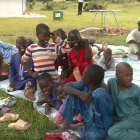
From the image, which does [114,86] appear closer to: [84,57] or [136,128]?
[136,128]

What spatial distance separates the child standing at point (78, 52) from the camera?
3.18 m

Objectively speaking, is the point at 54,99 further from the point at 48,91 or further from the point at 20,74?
the point at 20,74

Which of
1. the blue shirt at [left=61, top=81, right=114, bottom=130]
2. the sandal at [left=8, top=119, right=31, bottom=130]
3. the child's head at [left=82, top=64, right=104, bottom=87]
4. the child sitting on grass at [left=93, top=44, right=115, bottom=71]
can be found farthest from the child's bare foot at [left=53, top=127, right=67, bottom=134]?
the child sitting on grass at [left=93, top=44, right=115, bottom=71]

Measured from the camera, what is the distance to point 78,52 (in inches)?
132

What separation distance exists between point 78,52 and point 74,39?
0.23 meters

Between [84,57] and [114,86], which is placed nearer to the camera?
[114,86]

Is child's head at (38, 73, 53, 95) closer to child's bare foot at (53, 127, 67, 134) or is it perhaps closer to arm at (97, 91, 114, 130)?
child's bare foot at (53, 127, 67, 134)

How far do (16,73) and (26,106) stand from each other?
0.72m

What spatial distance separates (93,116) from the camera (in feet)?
8.16

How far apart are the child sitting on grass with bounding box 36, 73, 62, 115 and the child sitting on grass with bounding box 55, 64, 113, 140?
0.53 m

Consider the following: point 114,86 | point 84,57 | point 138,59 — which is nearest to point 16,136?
point 114,86

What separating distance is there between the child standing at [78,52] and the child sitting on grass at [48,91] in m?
0.41

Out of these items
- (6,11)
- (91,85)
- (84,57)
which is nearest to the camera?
(91,85)

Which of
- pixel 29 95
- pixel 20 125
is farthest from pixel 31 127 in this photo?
pixel 29 95
